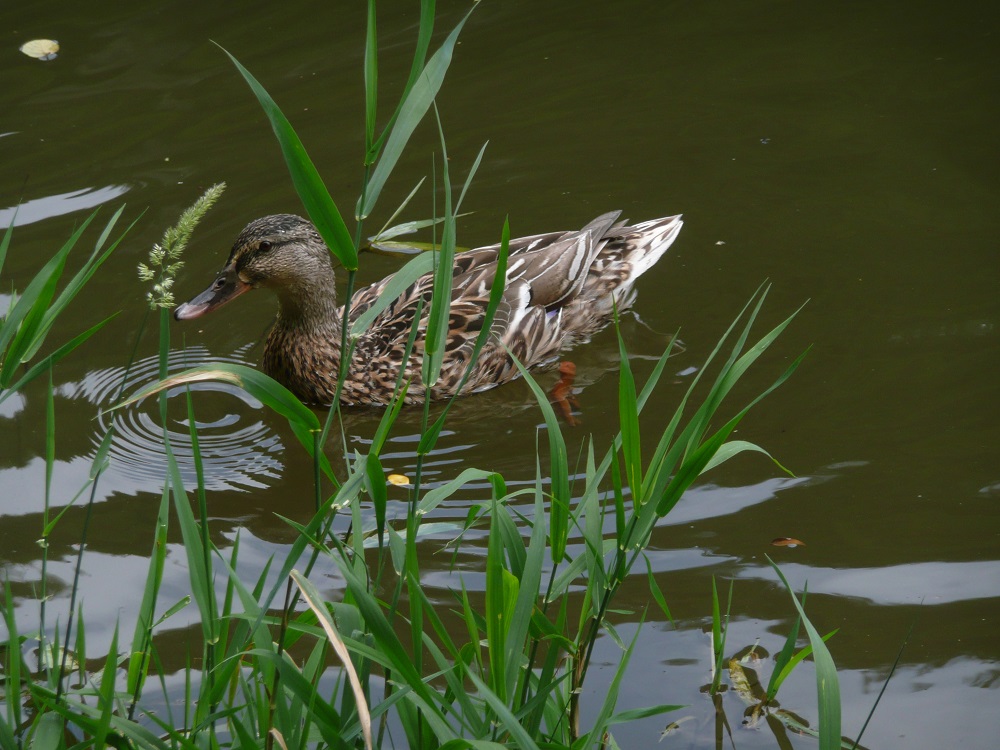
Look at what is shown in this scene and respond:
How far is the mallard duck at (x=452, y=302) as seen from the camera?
5.32 m

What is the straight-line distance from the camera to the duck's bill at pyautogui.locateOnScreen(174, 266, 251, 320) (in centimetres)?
521

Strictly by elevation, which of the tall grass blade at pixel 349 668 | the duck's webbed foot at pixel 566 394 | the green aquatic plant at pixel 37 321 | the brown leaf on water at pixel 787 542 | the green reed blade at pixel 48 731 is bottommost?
the brown leaf on water at pixel 787 542

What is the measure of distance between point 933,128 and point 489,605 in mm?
5435

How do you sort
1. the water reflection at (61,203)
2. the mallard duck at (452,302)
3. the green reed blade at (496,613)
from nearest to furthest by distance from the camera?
1. the green reed blade at (496,613)
2. the mallard duck at (452,302)
3. the water reflection at (61,203)

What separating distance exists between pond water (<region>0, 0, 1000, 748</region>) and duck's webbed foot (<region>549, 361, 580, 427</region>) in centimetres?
9

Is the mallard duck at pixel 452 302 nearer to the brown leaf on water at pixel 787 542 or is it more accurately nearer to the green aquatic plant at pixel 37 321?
the brown leaf on water at pixel 787 542

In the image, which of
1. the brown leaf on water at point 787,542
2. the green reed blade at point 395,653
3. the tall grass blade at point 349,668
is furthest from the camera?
the brown leaf on water at point 787,542

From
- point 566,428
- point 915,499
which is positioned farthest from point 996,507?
point 566,428

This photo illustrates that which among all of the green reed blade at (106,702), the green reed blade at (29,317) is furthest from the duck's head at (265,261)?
the green reed blade at (106,702)

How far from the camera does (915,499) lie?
4.27 m

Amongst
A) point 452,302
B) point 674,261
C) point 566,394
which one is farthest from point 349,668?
point 674,261

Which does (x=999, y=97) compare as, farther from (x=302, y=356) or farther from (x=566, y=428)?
(x=302, y=356)

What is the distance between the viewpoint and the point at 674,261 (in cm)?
627

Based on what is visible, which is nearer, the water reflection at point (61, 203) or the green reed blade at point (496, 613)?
the green reed blade at point (496, 613)
